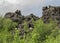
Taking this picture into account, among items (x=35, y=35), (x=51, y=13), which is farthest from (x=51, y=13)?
(x=35, y=35)

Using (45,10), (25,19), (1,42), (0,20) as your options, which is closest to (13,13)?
(25,19)

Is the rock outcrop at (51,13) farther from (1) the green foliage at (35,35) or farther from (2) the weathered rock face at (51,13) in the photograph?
(1) the green foliage at (35,35)

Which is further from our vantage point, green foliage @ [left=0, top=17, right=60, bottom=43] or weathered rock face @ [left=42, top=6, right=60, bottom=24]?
weathered rock face @ [left=42, top=6, right=60, bottom=24]

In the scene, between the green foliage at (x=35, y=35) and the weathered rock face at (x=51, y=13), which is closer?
the green foliage at (x=35, y=35)

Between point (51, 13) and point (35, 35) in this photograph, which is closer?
point (35, 35)

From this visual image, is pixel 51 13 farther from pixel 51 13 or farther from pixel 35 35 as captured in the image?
pixel 35 35

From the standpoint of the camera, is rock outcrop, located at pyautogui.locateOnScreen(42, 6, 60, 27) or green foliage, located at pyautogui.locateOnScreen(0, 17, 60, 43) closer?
green foliage, located at pyautogui.locateOnScreen(0, 17, 60, 43)

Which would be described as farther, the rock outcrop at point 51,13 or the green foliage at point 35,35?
the rock outcrop at point 51,13

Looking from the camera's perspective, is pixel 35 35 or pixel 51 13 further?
pixel 51 13

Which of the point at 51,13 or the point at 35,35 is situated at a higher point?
the point at 35,35

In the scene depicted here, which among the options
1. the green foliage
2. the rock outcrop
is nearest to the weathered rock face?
the rock outcrop

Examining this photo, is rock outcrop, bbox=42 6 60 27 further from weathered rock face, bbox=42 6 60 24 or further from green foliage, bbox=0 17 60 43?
green foliage, bbox=0 17 60 43

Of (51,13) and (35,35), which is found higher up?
(35,35)

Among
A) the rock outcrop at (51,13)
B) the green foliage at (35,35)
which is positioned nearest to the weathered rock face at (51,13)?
the rock outcrop at (51,13)
